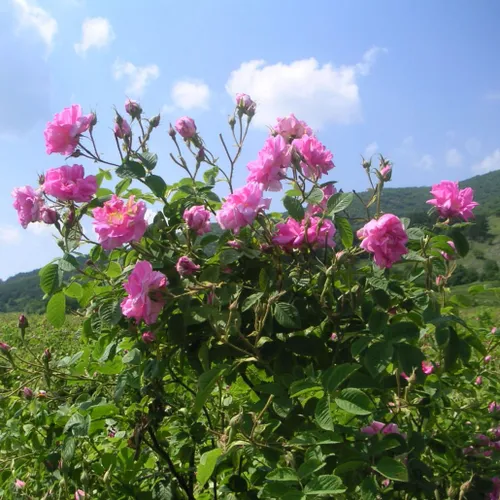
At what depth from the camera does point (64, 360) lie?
72.1 inches

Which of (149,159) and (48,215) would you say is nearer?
(48,215)

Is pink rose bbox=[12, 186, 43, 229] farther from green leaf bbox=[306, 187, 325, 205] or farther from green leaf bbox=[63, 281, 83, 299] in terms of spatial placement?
green leaf bbox=[306, 187, 325, 205]

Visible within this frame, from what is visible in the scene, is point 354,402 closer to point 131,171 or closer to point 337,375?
point 337,375

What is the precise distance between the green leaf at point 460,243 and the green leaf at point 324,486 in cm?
77

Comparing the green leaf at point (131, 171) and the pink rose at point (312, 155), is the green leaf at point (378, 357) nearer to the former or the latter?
the pink rose at point (312, 155)

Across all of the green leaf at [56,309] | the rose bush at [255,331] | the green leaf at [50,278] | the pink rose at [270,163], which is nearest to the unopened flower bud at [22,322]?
the rose bush at [255,331]

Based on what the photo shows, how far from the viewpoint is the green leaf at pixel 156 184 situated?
1595 mm

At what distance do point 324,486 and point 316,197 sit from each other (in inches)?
29.5

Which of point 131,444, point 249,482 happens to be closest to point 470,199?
point 249,482

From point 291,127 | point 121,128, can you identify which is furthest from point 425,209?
point 121,128

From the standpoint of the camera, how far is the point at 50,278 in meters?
1.51

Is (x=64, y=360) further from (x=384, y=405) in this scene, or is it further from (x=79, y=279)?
(x=384, y=405)

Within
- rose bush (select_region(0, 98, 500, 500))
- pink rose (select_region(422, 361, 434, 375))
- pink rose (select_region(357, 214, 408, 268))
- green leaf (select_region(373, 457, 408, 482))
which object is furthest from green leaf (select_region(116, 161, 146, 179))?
pink rose (select_region(422, 361, 434, 375))

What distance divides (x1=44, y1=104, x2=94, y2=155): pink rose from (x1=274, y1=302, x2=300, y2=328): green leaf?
843mm
